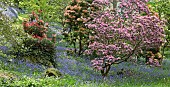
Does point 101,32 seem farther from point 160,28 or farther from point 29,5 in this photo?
point 29,5

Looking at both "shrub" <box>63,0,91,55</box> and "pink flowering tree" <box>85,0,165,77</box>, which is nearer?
"pink flowering tree" <box>85,0,165,77</box>

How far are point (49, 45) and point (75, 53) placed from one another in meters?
7.99

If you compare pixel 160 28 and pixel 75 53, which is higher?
pixel 160 28

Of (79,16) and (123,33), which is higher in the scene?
(123,33)

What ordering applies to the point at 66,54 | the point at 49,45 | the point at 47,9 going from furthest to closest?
the point at 47,9
the point at 66,54
the point at 49,45

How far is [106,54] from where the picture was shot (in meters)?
18.2

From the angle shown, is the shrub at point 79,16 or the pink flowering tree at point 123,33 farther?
the shrub at point 79,16

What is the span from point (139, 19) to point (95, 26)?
246 cm

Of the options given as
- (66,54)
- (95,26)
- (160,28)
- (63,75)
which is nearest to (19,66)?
(63,75)

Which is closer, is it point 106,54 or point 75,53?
point 106,54

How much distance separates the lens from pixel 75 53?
28484mm

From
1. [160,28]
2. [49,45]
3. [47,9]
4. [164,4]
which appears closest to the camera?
[160,28]

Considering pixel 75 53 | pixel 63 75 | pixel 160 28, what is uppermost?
pixel 160 28

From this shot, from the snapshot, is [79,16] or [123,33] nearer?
[123,33]
